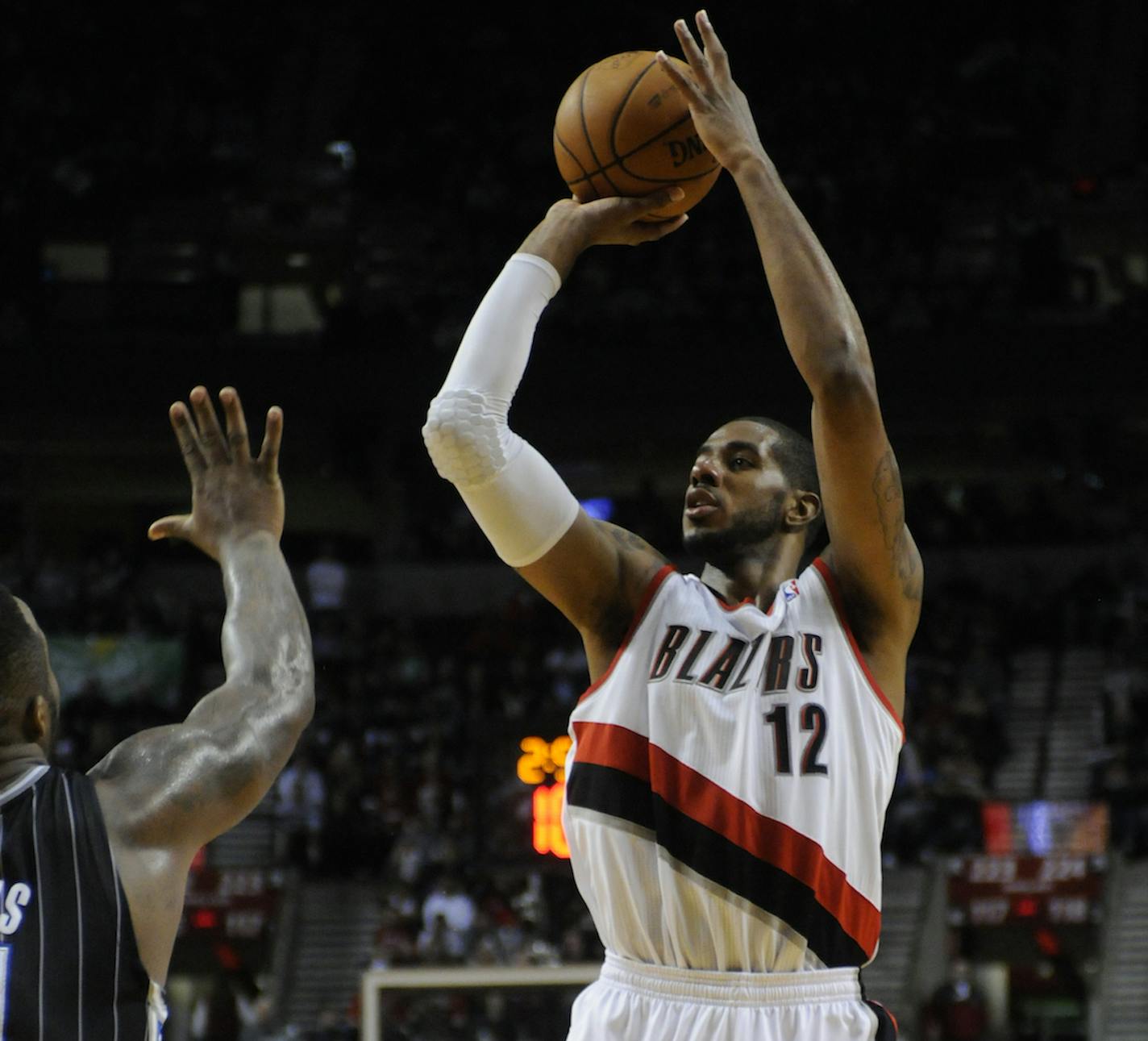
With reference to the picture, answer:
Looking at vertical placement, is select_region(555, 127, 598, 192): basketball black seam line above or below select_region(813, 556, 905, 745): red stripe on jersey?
above

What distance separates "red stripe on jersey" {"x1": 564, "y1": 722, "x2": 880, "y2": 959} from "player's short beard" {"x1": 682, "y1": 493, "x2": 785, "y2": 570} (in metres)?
0.52

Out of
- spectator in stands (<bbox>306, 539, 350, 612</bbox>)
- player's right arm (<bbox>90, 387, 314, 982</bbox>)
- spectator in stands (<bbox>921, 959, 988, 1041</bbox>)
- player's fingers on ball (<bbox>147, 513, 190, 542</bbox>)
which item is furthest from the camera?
spectator in stands (<bbox>306, 539, 350, 612</bbox>)

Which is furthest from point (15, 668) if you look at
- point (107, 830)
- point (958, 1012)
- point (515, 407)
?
point (515, 407)

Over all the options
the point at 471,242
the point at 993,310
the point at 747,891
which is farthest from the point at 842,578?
the point at 471,242

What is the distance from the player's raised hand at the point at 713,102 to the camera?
383 cm

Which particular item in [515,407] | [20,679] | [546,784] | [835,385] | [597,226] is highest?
[515,407]

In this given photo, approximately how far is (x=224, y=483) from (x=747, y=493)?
128 cm

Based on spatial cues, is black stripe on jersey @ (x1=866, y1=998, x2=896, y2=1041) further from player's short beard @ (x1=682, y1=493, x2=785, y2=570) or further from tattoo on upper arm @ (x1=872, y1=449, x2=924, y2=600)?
player's short beard @ (x1=682, y1=493, x2=785, y2=570)

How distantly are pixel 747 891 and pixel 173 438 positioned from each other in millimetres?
18973

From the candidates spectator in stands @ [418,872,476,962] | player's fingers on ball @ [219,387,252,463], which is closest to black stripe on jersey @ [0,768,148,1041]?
player's fingers on ball @ [219,387,252,463]

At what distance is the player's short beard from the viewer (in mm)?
4012

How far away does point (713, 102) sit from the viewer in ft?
12.7

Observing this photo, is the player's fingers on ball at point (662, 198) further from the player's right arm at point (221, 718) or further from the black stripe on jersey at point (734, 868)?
the black stripe on jersey at point (734, 868)

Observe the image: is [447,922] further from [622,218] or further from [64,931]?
[64,931]
